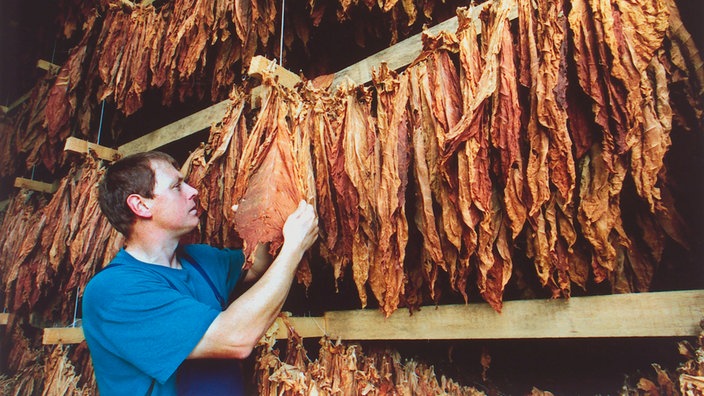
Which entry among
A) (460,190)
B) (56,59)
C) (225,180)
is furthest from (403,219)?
(56,59)

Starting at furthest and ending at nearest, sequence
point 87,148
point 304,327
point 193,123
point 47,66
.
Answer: point 47,66 → point 87,148 → point 193,123 → point 304,327

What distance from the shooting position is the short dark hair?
2.17 m

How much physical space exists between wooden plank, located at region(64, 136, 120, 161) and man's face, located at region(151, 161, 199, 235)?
159 centimetres

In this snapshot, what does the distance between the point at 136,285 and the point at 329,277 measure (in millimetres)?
1603

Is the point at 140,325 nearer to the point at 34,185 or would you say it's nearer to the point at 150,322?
the point at 150,322

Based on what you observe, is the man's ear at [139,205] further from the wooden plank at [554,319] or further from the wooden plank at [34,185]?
the wooden plank at [34,185]

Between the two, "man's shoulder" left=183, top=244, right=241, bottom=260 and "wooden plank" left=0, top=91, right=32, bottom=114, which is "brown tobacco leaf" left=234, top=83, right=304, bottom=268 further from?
"wooden plank" left=0, top=91, right=32, bottom=114

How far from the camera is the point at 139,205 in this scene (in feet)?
7.01

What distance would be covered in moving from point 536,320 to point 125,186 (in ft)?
6.72

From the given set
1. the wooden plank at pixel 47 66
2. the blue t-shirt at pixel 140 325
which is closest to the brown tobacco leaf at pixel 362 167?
the blue t-shirt at pixel 140 325

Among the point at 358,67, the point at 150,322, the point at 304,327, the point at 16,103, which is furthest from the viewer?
the point at 16,103

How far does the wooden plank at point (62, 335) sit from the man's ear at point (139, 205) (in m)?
1.75

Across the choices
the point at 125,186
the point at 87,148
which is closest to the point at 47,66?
the point at 87,148

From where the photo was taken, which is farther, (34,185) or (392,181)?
(34,185)
